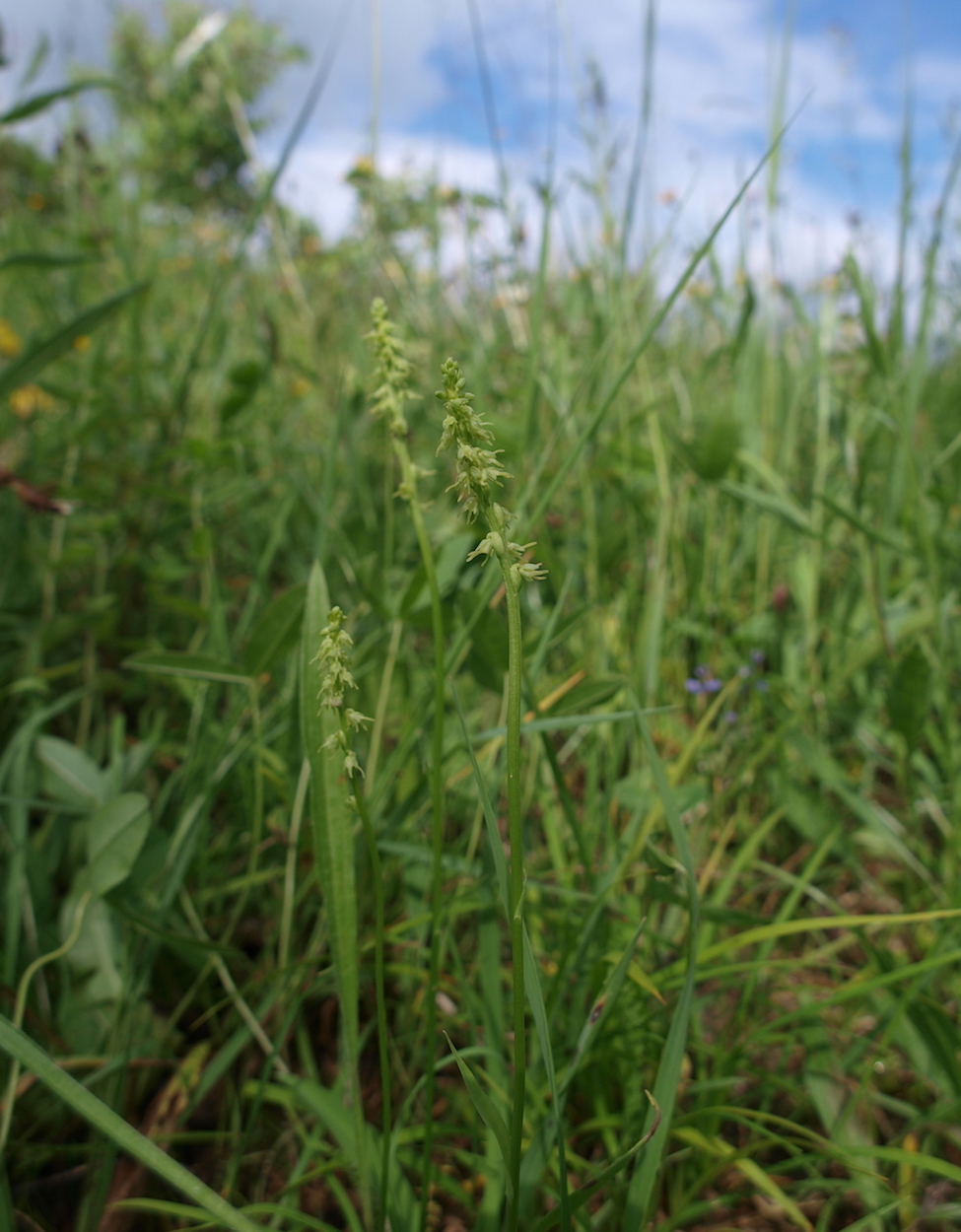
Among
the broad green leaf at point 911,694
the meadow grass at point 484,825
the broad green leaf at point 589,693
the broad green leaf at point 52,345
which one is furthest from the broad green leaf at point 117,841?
the broad green leaf at point 911,694

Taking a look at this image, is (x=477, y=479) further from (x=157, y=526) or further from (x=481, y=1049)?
(x=157, y=526)

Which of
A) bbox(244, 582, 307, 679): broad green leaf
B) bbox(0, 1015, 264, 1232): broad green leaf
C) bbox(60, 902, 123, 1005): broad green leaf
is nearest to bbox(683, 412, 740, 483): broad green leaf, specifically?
bbox(244, 582, 307, 679): broad green leaf

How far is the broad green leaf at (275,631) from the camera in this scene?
812mm

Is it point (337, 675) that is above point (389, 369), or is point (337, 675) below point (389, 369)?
below

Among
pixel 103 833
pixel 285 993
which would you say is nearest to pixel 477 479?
pixel 103 833

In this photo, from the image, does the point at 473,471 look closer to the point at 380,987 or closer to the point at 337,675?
the point at 337,675

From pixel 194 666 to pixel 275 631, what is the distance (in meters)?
0.11

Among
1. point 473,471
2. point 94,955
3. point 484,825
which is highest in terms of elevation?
point 473,471

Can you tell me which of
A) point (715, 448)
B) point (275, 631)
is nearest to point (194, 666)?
point (275, 631)

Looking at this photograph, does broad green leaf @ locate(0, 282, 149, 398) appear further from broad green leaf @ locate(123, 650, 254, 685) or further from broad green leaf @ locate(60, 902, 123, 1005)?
broad green leaf @ locate(60, 902, 123, 1005)

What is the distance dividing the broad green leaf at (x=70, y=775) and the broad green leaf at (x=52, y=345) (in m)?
0.51

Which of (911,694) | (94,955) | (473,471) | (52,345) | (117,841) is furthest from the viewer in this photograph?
(52,345)

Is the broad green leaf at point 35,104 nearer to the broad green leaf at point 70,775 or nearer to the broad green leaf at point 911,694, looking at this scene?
the broad green leaf at point 70,775

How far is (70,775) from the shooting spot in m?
0.96
